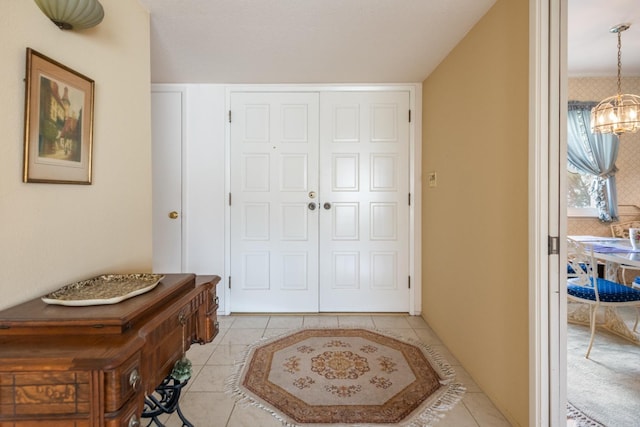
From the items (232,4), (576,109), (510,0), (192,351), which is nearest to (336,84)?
(232,4)

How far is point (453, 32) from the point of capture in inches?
80.5

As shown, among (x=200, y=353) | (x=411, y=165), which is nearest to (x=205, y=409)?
(x=200, y=353)

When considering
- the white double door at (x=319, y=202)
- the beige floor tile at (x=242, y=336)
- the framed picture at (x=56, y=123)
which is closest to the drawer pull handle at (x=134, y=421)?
the framed picture at (x=56, y=123)

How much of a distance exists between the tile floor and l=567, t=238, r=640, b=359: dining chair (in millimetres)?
1070

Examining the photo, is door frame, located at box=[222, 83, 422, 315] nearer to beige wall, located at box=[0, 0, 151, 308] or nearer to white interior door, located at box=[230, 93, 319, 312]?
white interior door, located at box=[230, 93, 319, 312]

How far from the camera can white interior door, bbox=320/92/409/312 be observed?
9.97ft

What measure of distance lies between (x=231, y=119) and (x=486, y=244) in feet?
8.07

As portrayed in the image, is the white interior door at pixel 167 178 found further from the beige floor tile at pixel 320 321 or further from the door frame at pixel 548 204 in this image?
the door frame at pixel 548 204

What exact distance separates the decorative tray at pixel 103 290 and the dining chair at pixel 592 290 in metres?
2.83

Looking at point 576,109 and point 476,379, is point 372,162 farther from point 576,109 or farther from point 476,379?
point 576,109

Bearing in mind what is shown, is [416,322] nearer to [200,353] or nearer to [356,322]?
[356,322]

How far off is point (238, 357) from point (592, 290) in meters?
2.66

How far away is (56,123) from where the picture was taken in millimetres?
1171

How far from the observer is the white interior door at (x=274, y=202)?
3037mm
